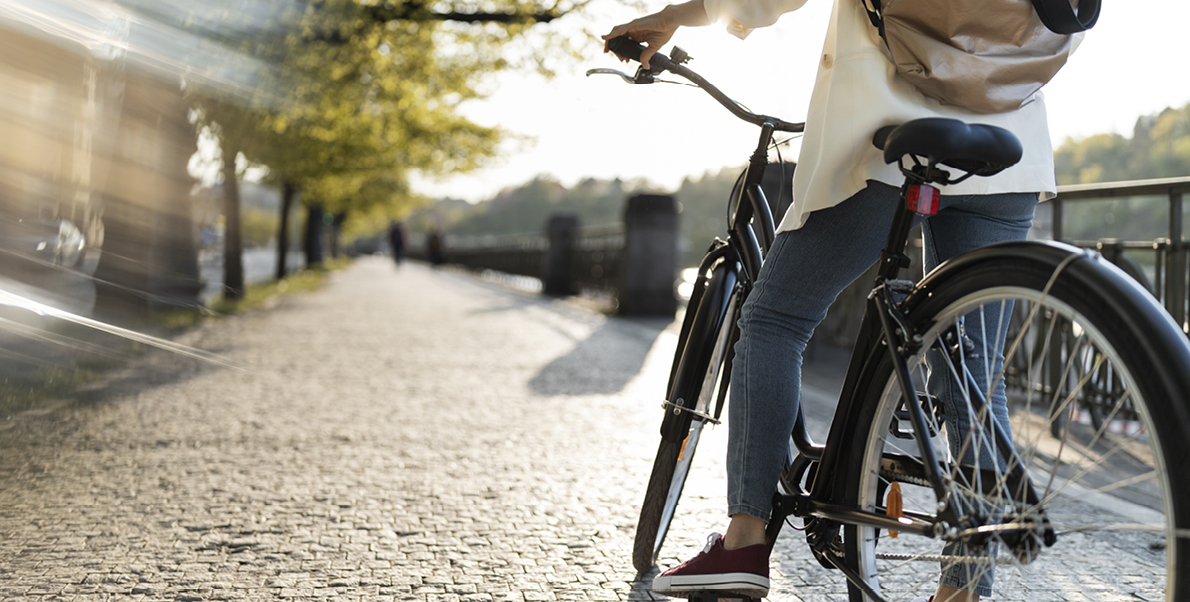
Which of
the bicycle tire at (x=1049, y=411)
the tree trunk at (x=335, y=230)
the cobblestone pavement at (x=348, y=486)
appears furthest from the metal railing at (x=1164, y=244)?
the tree trunk at (x=335, y=230)

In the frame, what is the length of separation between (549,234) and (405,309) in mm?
4459

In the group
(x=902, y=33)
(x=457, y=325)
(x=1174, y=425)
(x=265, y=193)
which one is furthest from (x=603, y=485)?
(x=265, y=193)

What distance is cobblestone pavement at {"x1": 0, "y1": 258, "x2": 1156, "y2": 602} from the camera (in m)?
2.52

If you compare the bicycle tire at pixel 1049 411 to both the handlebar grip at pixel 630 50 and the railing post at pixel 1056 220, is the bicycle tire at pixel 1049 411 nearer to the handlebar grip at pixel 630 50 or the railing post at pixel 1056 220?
the handlebar grip at pixel 630 50

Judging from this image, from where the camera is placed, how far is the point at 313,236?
109 ft

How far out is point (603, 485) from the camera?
3.63 meters

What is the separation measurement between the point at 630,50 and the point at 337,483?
220 centimetres

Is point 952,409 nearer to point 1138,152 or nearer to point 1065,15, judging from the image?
point 1065,15

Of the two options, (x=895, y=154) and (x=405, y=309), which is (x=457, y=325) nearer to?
(x=405, y=309)

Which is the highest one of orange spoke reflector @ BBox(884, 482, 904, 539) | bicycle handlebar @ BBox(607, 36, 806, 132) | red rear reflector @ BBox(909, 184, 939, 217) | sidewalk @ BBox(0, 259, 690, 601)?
bicycle handlebar @ BBox(607, 36, 806, 132)

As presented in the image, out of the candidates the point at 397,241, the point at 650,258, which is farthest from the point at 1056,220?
the point at 397,241

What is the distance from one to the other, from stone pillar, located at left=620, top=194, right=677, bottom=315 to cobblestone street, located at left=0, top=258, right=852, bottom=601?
15.7 ft

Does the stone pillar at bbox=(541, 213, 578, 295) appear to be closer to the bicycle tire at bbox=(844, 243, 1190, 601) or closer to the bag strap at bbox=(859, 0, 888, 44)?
the bicycle tire at bbox=(844, 243, 1190, 601)

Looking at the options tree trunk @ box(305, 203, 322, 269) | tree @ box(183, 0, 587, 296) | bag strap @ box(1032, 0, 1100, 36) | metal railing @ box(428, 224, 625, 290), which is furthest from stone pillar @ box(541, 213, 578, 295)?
tree trunk @ box(305, 203, 322, 269)
